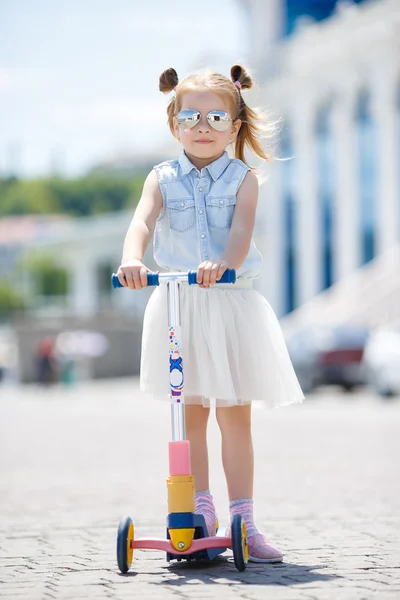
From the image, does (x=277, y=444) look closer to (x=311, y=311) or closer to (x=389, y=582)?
(x=389, y=582)

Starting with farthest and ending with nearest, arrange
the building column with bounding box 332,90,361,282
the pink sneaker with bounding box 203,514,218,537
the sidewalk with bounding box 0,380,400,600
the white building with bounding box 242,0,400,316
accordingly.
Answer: the building column with bounding box 332,90,361,282, the white building with bounding box 242,0,400,316, the pink sneaker with bounding box 203,514,218,537, the sidewalk with bounding box 0,380,400,600

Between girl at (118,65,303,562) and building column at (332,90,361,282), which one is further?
building column at (332,90,361,282)

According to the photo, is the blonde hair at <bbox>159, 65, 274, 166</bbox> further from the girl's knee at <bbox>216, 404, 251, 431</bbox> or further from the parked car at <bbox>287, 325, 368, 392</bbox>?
the parked car at <bbox>287, 325, 368, 392</bbox>

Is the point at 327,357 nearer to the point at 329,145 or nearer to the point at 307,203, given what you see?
the point at 329,145

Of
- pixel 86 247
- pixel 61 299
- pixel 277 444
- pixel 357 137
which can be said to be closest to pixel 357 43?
pixel 357 137

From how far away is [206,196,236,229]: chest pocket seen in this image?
4.89 meters

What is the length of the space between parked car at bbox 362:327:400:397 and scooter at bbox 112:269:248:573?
16.0 metres

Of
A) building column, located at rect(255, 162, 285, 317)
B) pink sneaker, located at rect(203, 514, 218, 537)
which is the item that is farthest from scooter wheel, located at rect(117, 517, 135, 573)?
building column, located at rect(255, 162, 285, 317)

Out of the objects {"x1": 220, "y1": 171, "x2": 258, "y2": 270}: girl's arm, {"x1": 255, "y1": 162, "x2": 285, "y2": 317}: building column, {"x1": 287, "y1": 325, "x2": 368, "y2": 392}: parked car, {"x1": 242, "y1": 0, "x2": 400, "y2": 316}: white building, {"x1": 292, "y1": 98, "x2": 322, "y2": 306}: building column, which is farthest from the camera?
{"x1": 255, "y1": 162, "x2": 285, "y2": 317}: building column

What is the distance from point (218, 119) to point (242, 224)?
42 cm

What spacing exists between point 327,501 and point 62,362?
29013 mm

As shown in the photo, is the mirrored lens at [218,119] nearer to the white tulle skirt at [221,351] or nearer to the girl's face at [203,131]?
the girl's face at [203,131]

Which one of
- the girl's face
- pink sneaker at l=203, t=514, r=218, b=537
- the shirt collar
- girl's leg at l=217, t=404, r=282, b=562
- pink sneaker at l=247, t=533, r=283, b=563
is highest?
the girl's face

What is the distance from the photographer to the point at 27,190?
13112 cm
